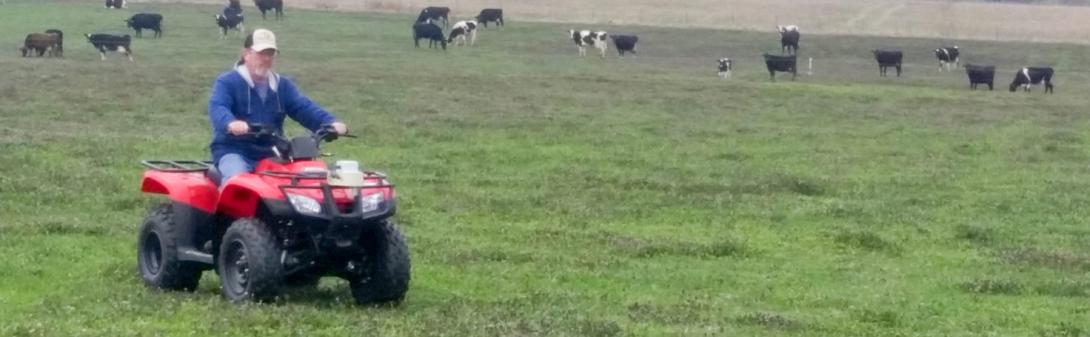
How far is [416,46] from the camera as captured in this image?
6288cm

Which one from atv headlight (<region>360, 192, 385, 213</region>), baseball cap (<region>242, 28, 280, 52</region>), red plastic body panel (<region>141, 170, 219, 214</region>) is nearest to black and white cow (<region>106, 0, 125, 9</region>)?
red plastic body panel (<region>141, 170, 219, 214</region>)

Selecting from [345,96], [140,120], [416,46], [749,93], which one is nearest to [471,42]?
[416,46]

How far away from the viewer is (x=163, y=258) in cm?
1261

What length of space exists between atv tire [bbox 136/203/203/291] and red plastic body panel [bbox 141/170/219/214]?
0.20 meters

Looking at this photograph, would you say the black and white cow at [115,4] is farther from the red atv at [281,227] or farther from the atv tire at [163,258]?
the red atv at [281,227]

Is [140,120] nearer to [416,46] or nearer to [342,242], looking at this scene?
[342,242]

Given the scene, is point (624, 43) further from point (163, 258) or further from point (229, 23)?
point (163, 258)

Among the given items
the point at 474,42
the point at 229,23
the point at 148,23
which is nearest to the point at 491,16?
→ the point at 474,42

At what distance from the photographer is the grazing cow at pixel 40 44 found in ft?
167

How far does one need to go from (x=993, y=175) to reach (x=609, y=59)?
36450 millimetres

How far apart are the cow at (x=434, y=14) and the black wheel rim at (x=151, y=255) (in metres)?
60.4

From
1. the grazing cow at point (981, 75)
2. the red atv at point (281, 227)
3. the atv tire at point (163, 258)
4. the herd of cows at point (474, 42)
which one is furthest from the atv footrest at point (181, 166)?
the grazing cow at point (981, 75)

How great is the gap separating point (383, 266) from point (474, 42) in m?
54.6

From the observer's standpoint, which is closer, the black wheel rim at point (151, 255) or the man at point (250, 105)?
the man at point (250, 105)
